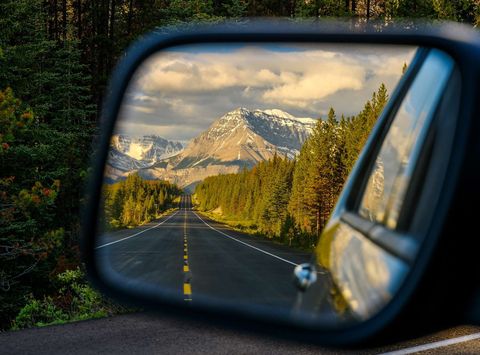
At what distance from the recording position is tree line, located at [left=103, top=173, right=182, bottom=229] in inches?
78.5

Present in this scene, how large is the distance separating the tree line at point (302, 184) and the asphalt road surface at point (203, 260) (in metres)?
0.05

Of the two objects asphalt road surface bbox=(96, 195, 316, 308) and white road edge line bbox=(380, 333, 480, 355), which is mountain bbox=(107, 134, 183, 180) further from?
white road edge line bbox=(380, 333, 480, 355)

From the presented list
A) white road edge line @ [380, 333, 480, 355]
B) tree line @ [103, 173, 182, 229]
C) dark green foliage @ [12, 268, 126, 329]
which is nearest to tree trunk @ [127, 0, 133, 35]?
dark green foliage @ [12, 268, 126, 329]

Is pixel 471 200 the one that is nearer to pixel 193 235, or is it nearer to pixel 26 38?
pixel 193 235

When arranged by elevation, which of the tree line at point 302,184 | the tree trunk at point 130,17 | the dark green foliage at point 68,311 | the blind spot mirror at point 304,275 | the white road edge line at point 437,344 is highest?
the tree trunk at point 130,17

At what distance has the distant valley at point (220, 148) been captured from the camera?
155 cm

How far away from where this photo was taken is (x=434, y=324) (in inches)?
40.4

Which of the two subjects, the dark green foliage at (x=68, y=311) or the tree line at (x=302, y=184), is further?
the dark green foliage at (x=68, y=311)

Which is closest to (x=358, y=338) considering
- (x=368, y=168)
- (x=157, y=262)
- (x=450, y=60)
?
(x=450, y=60)

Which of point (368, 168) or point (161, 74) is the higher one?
point (161, 74)

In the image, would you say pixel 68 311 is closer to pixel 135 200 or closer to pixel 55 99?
pixel 135 200

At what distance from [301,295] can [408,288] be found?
1.26 feet

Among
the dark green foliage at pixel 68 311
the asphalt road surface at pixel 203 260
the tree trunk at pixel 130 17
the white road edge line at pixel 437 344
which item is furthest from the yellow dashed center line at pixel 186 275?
the tree trunk at pixel 130 17

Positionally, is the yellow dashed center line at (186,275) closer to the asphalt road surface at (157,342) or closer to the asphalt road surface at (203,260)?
the asphalt road surface at (203,260)
